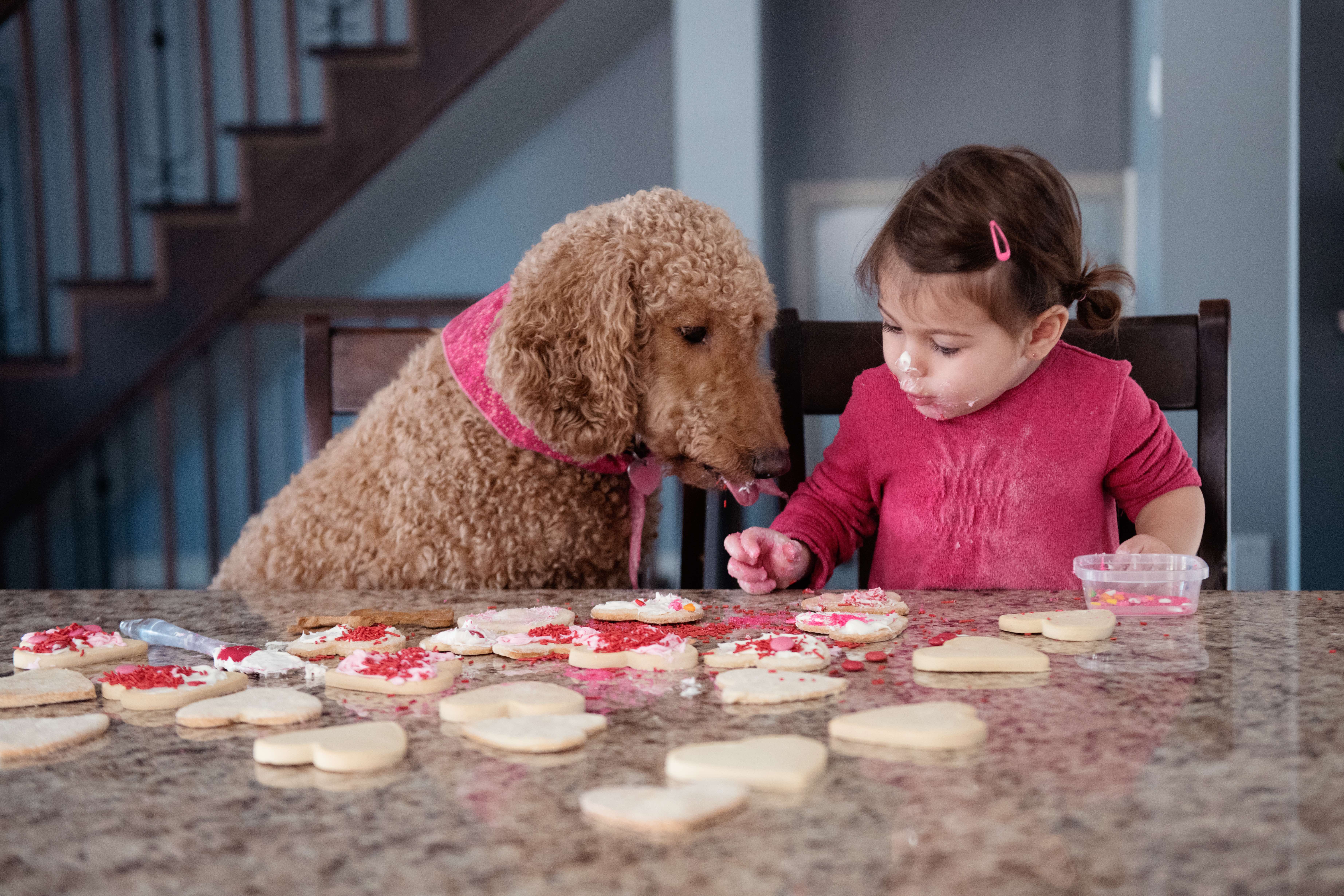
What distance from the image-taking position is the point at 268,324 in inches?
150

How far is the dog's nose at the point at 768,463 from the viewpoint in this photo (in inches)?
51.0

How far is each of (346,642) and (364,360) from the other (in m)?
0.82

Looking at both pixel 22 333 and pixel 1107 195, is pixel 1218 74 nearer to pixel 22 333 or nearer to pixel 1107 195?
pixel 1107 195

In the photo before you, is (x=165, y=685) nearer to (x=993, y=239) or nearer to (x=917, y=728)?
(x=917, y=728)

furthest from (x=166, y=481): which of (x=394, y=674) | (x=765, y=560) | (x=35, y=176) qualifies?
(x=394, y=674)

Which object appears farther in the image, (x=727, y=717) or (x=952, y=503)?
(x=952, y=503)

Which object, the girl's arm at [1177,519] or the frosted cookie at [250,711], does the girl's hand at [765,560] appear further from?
the frosted cookie at [250,711]

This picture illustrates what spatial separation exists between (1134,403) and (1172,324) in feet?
0.48

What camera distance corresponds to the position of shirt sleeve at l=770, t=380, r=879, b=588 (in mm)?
1276

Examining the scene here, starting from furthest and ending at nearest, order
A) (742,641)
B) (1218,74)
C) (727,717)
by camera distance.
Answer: (1218,74) → (742,641) → (727,717)

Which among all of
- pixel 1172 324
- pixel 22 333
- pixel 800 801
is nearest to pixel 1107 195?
pixel 1172 324

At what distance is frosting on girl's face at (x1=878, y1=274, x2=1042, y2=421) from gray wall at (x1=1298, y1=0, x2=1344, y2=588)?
1.61 metres

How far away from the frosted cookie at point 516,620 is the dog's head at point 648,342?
36 cm

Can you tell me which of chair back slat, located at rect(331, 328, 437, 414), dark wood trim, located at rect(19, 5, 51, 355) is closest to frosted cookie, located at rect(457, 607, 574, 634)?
chair back slat, located at rect(331, 328, 437, 414)
